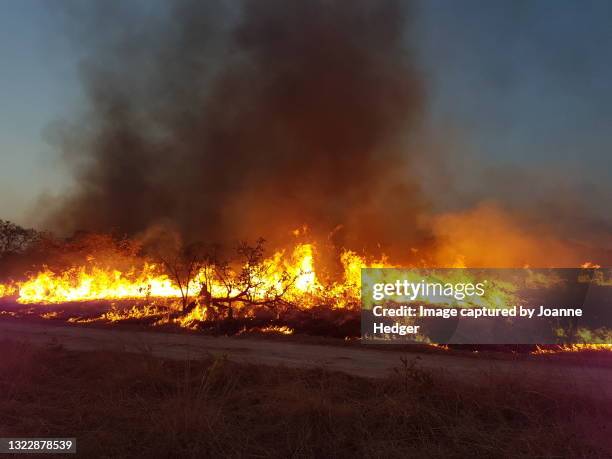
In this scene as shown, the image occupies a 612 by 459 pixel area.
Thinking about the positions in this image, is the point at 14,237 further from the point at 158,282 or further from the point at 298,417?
the point at 298,417

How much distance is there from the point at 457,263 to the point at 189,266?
35.5 ft

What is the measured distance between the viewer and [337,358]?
11.4 metres

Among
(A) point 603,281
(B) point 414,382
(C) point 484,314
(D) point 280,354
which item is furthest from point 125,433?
(A) point 603,281

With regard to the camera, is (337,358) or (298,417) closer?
(298,417)

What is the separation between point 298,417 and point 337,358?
17.2 ft

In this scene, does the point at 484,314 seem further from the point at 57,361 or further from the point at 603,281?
the point at 57,361

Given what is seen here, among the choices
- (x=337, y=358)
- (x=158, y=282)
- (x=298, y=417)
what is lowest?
(x=298, y=417)

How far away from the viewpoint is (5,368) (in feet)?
29.0

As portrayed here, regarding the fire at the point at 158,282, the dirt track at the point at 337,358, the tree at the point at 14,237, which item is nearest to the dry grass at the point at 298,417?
the dirt track at the point at 337,358

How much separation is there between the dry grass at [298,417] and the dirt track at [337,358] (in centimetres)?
95

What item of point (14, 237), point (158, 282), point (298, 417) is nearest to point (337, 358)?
point (298, 417)

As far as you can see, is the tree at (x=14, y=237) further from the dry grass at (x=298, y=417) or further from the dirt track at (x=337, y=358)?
the dry grass at (x=298, y=417)

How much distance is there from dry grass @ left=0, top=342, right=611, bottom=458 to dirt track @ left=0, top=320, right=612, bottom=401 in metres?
0.95

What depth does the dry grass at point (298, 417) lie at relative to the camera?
5.42 m
